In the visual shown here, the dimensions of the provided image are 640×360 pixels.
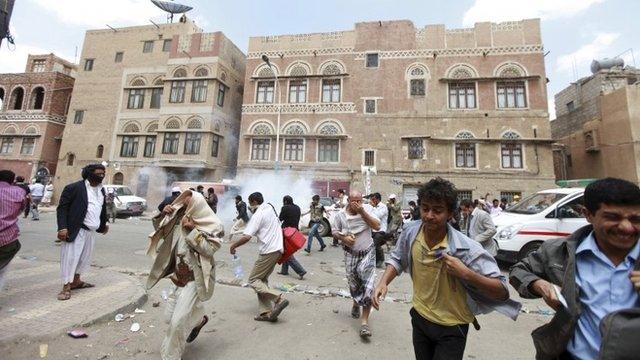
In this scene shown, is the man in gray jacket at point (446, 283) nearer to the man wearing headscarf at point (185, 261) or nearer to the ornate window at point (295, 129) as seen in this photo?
the man wearing headscarf at point (185, 261)

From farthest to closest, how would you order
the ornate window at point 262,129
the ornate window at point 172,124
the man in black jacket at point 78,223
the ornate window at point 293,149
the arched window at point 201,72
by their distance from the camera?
1. the arched window at point 201,72
2. the ornate window at point 172,124
3. the ornate window at point 262,129
4. the ornate window at point 293,149
5. the man in black jacket at point 78,223

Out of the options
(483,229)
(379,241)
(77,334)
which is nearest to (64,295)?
(77,334)

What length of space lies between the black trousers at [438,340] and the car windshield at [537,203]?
7.11m

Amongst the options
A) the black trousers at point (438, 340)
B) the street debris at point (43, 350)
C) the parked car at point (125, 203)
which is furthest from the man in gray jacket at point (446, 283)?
the parked car at point (125, 203)

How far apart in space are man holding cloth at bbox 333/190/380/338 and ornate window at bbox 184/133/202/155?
860 inches

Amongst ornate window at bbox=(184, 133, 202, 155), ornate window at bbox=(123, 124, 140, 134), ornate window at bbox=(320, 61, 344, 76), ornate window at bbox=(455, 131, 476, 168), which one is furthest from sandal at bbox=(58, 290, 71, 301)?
ornate window at bbox=(123, 124, 140, 134)

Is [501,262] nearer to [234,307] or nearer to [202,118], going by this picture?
[234,307]

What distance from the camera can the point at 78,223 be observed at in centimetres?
479

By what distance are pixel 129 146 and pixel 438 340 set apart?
2949cm

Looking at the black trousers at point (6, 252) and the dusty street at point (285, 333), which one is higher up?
the black trousers at point (6, 252)

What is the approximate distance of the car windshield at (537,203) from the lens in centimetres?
805

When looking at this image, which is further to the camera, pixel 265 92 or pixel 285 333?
pixel 265 92

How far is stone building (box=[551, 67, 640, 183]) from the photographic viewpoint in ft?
64.7

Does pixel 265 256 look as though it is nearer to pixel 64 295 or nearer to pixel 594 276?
pixel 64 295
